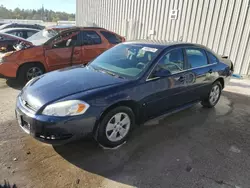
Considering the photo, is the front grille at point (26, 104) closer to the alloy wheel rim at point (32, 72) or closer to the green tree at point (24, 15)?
the alloy wheel rim at point (32, 72)

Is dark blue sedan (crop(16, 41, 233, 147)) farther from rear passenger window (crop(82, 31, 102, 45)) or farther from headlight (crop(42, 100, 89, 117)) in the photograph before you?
rear passenger window (crop(82, 31, 102, 45))

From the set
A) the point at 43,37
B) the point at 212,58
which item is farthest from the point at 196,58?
the point at 43,37

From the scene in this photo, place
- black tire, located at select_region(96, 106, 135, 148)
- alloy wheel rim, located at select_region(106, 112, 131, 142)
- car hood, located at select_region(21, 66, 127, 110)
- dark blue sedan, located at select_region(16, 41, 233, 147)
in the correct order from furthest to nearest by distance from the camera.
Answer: alloy wheel rim, located at select_region(106, 112, 131, 142), black tire, located at select_region(96, 106, 135, 148), car hood, located at select_region(21, 66, 127, 110), dark blue sedan, located at select_region(16, 41, 233, 147)

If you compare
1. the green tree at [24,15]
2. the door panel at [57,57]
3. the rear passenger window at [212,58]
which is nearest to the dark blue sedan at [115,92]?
the rear passenger window at [212,58]

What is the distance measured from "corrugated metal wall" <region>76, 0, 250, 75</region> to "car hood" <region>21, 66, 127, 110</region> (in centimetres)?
665

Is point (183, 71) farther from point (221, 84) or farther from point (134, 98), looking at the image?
point (221, 84)

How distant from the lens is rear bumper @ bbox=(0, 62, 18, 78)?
210 inches

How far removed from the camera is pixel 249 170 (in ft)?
9.33

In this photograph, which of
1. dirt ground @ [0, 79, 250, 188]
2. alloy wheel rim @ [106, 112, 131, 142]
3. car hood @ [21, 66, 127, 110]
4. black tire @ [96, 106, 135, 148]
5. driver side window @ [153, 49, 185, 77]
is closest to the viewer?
dirt ground @ [0, 79, 250, 188]

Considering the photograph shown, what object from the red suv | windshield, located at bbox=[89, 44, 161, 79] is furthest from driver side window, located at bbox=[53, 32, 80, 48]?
windshield, located at bbox=[89, 44, 161, 79]

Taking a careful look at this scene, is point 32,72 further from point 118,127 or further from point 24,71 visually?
point 118,127

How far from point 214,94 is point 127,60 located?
2379mm

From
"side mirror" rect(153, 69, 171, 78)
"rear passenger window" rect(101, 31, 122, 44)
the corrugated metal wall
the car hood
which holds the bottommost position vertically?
the car hood

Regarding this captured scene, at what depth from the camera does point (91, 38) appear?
6.55 meters
